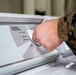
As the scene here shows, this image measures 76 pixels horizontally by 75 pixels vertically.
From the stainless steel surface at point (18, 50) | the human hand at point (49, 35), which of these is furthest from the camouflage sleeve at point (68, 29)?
the stainless steel surface at point (18, 50)

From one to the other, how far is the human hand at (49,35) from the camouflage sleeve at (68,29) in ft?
0.10

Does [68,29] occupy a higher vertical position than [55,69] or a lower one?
higher

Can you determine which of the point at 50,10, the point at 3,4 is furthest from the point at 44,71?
the point at 50,10

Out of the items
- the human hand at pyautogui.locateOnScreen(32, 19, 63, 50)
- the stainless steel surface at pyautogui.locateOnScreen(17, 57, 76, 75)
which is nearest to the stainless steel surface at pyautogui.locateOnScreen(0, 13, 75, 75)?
the stainless steel surface at pyautogui.locateOnScreen(17, 57, 76, 75)

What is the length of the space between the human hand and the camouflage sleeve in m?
0.03

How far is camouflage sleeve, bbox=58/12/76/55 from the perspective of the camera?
0.69 meters

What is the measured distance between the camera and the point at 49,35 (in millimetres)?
772

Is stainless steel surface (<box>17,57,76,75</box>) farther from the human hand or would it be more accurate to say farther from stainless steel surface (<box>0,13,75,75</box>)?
the human hand

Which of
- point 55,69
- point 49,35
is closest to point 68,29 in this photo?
point 49,35

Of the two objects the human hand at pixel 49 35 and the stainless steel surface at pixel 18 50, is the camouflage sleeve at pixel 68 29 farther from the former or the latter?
the stainless steel surface at pixel 18 50

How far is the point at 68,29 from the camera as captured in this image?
703 millimetres

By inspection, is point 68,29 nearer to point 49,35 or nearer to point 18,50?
point 49,35

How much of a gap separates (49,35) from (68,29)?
0.11 metres

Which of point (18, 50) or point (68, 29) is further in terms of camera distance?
point (18, 50)
